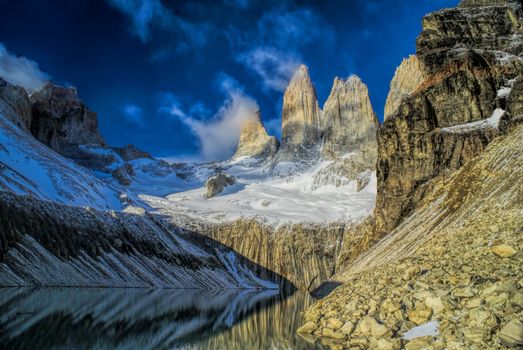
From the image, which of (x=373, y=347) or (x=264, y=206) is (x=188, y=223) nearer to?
(x=264, y=206)

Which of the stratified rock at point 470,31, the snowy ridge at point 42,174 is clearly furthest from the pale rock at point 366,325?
the snowy ridge at point 42,174

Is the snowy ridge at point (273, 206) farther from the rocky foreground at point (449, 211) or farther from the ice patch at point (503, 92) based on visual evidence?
the ice patch at point (503, 92)

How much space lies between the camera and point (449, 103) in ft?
284

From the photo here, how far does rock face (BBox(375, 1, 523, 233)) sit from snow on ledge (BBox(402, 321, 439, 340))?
6404cm

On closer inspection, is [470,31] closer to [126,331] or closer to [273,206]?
[126,331]

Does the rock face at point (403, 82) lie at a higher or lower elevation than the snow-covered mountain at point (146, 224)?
higher

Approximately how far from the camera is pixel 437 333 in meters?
19.7

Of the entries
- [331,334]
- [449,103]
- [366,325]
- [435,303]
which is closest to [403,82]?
[449,103]

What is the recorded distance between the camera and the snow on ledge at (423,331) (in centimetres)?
2005

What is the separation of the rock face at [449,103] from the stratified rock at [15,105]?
381 ft

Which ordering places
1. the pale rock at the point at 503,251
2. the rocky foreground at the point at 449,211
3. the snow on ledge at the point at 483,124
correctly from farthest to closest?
1. the snow on ledge at the point at 483,124
2. the pale rock at the point at 503,251
3. the rocky foreground at the point at 449,211

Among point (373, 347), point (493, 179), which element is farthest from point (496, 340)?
point (493, 179)

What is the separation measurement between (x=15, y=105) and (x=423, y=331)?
540 feet

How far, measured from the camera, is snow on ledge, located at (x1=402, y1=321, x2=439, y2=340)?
65.8 ft
